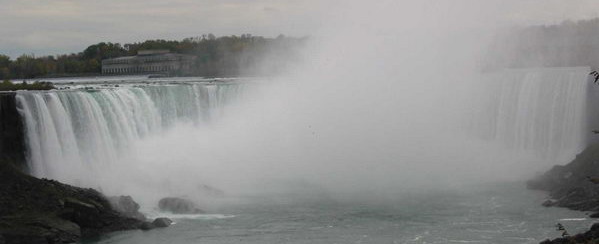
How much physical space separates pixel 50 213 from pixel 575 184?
1422cm

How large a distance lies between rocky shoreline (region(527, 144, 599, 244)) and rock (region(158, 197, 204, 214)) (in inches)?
372

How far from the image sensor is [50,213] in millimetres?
24641

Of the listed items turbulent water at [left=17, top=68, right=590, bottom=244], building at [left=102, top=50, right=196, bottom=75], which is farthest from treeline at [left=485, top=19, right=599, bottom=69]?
building at [left=102, top=50, right=196, bottom=75]

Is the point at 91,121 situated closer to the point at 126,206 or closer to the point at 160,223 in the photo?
the point at 126,206

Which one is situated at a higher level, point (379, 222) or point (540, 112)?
point (540, 112)

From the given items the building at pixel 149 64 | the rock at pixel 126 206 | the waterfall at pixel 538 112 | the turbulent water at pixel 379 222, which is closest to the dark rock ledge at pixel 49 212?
the rock at pixel 126 206

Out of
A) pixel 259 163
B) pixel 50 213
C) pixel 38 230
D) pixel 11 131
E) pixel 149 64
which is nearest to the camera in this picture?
pixel 38 230

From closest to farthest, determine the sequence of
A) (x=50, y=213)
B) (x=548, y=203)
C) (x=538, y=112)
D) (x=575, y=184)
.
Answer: (x=50, y=213) < (x=548, y=203) < (x=575, y=184) < (x=538, y=112)

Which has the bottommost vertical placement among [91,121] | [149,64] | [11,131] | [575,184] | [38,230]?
[38,230]

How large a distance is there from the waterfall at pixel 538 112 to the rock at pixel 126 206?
15.4 meters

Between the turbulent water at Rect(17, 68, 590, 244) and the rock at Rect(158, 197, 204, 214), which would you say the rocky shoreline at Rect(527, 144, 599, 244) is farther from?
the rock at Rect(158, 197, 204, 214)

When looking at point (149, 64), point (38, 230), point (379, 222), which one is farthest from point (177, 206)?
point (149, 64)

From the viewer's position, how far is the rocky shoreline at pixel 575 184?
87.3 ft

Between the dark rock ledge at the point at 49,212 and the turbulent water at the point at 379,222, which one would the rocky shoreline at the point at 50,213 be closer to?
the dark rock ledge at the point at 49,212
